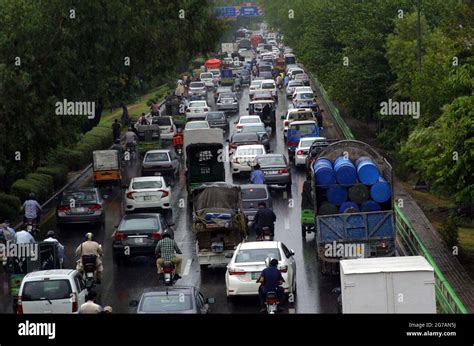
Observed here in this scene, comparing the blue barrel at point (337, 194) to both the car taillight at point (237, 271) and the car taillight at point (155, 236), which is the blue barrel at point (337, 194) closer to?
the car taillight at point (155, 236)

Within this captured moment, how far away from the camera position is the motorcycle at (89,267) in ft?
90.5

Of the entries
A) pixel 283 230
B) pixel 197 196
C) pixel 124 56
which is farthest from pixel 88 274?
pixel 124 56

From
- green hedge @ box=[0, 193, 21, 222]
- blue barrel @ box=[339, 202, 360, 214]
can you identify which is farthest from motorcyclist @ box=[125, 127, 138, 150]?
blue barrel @ box=[339, 202, 360, 214]

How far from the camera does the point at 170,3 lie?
55.1 metres

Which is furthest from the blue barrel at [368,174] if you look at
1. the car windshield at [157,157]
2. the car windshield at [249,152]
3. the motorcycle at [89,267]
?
the car windshield at [157,157]

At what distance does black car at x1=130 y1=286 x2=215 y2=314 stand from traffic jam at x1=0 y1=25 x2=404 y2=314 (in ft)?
0.08

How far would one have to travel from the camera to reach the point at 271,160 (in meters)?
44.5

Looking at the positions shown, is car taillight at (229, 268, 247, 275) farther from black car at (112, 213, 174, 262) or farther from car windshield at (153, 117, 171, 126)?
car windshield at (153, 117, 171, 126)

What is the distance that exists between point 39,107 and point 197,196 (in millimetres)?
10240

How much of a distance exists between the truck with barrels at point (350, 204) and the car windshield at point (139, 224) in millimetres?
4398

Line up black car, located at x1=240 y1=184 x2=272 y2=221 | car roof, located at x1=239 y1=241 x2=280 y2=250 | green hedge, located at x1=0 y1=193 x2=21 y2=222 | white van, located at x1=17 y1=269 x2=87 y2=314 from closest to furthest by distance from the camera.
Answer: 1. white van, located at x1=17 y1=269 x2=87 y2=314
2. car roof, located at x1=239 y1=241 x2=280 y2=250
3. black car, located at x1=240 y1=184 x2=272 y2=221
4. green hedge, located at x1=0 y1=193 x2=21 y2=222

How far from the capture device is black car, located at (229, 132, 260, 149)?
174 ft
